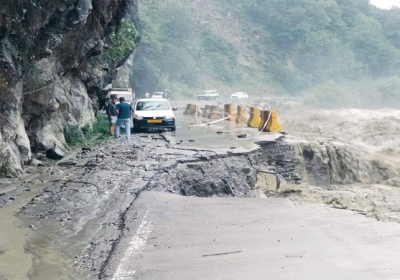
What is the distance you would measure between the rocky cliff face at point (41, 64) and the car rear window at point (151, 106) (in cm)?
307

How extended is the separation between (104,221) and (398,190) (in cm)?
827

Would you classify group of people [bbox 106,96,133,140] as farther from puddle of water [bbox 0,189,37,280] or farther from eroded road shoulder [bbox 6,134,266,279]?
puddle of water [bbox 0,189,37,280]

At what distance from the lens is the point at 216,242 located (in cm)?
753

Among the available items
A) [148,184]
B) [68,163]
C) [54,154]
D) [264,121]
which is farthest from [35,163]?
[264,121]

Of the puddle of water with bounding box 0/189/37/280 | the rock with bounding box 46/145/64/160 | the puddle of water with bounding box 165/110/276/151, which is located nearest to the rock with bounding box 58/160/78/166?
the rock with bounding box 46/145/64/160

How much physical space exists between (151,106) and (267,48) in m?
64.8

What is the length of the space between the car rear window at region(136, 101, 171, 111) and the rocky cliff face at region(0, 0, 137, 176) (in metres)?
3.07

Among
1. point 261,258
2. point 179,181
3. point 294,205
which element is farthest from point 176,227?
point 179,181

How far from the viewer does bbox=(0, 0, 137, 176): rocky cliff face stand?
1196cm

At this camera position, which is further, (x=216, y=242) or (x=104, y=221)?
(x=104, y=221)

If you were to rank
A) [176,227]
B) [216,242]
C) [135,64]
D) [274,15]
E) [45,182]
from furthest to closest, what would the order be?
[274,15], [135,64], [45,182], [176,227], [216,242]

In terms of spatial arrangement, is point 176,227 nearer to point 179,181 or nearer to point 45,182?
point 179,181

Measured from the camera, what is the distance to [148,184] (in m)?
11.0

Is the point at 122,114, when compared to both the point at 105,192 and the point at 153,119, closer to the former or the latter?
the point at 153,119
